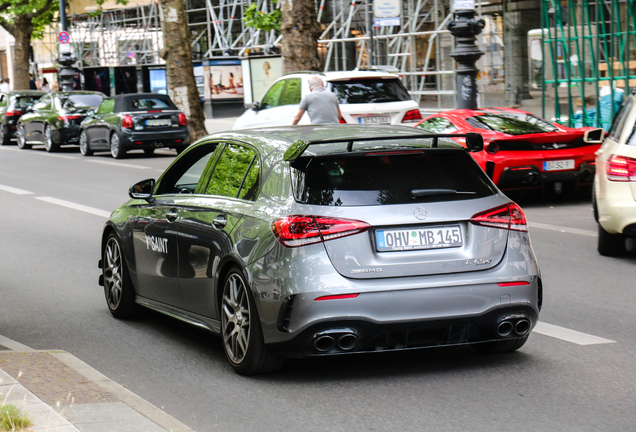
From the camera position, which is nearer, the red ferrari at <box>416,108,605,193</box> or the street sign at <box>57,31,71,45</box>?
the red ferrari at <box>416,108,605,193</box>

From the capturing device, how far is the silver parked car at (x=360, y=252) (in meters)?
5.18

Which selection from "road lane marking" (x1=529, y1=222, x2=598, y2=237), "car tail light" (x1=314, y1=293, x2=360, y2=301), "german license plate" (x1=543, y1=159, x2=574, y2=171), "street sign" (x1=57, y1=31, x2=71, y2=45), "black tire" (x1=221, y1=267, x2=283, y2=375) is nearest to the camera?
"car tail light" (x1=314, y1=293, x2=360, y2=301)

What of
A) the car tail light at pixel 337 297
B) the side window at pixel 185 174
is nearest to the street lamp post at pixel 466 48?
the side window at pixel 185 174

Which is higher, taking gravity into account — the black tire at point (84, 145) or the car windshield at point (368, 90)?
the car windshield at point (368, 90)

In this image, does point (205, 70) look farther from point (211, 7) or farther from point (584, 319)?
point (584, 319)

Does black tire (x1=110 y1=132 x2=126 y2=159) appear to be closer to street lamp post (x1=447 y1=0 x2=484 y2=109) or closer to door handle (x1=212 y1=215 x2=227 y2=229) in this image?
street lamp post (x1=447 y1=0 x2=484 y2=109)

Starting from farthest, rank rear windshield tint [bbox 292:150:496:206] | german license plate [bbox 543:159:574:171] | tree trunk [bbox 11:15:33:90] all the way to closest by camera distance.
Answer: tree trunk [bbox 11:15:33:90] → german license plate [bbox 543:159:574:171] → rear windshield tint [bbox 292:150:496:206]

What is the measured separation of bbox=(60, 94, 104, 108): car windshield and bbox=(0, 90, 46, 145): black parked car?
5.01m

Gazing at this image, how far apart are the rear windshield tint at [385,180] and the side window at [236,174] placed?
43 centimetres

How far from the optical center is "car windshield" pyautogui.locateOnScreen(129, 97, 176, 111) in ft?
81.0

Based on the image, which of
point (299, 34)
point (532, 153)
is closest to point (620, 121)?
point (532, 153)

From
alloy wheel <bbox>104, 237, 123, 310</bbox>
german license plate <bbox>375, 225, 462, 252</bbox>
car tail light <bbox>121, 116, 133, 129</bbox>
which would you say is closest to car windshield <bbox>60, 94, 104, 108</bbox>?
car tail light <bbox>121, 116, 133, 129</bbox>

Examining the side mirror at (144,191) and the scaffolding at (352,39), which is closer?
the side mirror at (144,191)

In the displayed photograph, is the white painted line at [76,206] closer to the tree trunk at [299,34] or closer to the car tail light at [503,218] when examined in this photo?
the tree trunk at [299,34]
